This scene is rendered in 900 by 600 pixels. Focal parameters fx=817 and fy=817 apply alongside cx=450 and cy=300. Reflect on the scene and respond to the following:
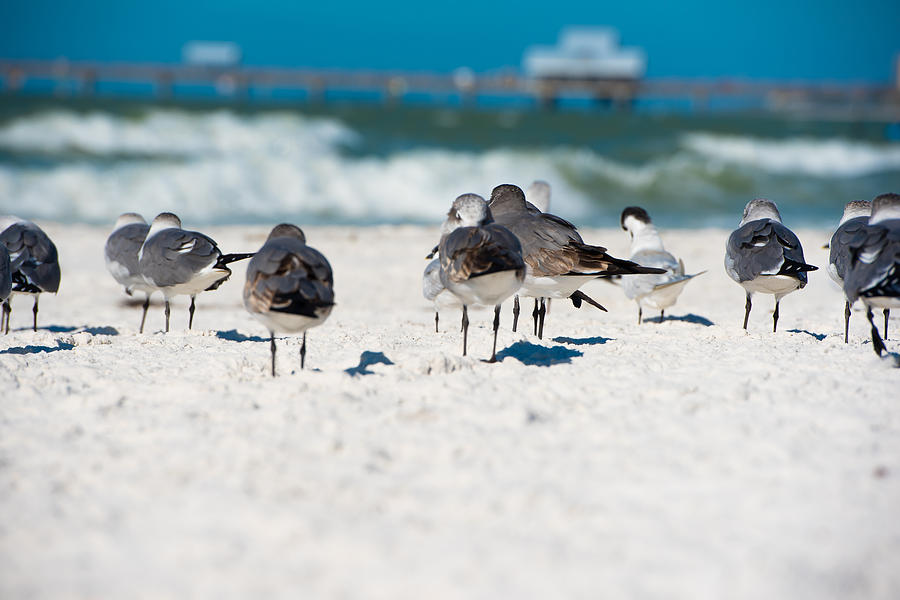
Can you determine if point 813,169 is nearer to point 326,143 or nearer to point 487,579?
point 326,143

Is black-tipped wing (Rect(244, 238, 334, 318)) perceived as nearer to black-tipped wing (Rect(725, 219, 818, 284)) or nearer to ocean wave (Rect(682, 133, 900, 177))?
black-tipped wing (Rect(725, 219, 818, 284))

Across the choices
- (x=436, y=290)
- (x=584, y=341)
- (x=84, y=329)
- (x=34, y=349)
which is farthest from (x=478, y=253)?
(x=84, y=329)

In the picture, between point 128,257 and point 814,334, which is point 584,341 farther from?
point 128,257

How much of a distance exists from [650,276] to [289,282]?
3179 millimetres

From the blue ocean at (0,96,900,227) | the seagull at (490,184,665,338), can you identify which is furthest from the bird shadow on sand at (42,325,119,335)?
the blue ocean at (0,96,900,227)

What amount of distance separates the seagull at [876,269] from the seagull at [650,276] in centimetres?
143

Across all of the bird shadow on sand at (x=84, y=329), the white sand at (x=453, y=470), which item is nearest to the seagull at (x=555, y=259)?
the white sand at (x=453, y=470)

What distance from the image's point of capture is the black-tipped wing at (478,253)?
13.3ft

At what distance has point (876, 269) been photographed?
4.25m

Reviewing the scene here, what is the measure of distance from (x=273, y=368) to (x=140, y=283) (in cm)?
245

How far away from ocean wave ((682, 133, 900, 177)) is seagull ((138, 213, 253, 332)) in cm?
1928

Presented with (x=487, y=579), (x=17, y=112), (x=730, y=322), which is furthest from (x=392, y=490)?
(x=17, y=112)

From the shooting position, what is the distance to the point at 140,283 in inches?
237

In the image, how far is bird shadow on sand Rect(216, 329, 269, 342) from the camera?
17.6ft
